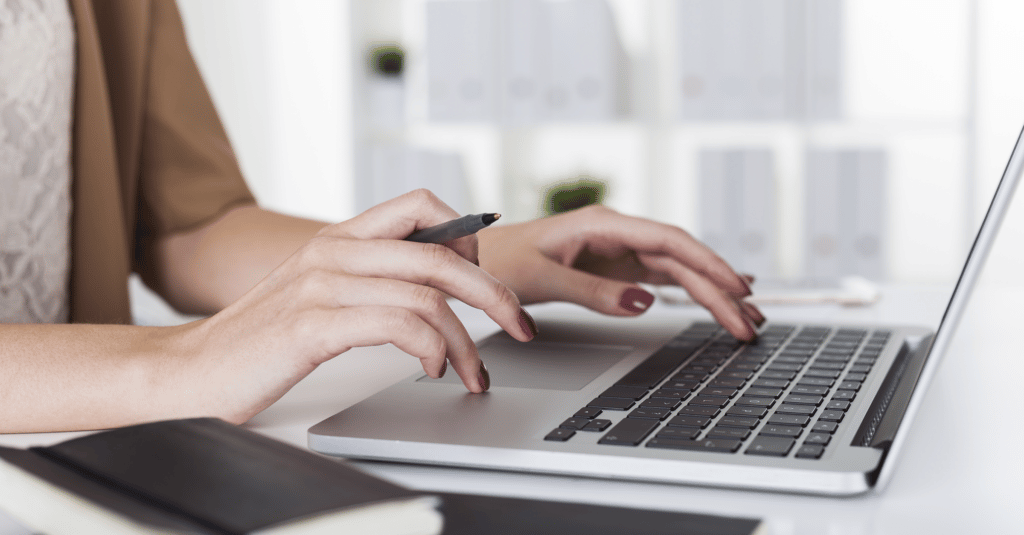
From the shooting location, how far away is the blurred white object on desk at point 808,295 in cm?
97

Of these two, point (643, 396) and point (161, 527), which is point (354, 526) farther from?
point (643, 396)

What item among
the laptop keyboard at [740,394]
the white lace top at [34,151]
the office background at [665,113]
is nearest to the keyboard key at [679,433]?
the laptop keyboard at [740,394]

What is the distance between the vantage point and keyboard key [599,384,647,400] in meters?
0.52

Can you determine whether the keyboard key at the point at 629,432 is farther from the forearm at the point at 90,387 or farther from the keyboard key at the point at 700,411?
the forearm at the point at 90,387

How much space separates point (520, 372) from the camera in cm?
60

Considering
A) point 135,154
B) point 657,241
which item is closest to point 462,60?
point 135,154

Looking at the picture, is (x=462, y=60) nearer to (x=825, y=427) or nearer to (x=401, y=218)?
(x=401, y=218)

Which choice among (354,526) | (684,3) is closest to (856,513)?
(354,526)

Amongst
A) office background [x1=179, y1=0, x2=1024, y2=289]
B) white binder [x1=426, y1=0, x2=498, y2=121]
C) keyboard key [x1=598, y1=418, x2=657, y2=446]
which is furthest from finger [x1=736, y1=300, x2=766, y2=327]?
white binder [x1=426, y1=0, x2=498, y2=121]

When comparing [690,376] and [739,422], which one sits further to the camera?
[690,376]

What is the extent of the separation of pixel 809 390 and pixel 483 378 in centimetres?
19

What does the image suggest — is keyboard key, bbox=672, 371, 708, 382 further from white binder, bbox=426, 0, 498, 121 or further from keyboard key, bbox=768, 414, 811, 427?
white binder, bbox=426, 0, 498, 121

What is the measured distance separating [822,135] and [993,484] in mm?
1938

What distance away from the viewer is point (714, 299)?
2.37 feet
